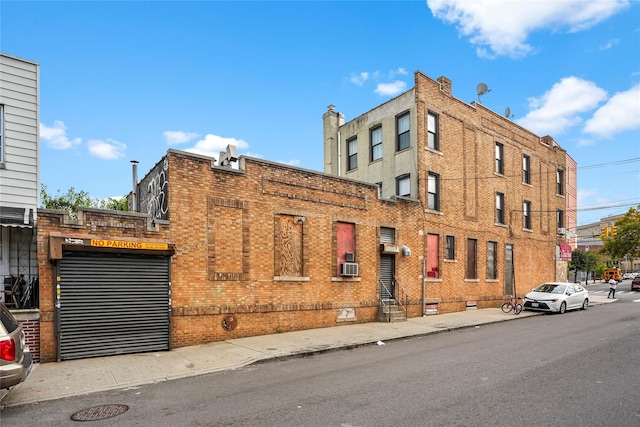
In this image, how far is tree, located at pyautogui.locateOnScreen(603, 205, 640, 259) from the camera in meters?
45.9

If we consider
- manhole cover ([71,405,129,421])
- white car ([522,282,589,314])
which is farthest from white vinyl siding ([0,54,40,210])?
white car ([522,282,589,314])

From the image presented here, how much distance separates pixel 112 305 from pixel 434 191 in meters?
14.1

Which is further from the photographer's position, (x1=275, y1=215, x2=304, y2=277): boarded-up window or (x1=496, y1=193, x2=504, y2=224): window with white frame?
(x1=496, y1=193, x2=504, y2=224): window with white frame

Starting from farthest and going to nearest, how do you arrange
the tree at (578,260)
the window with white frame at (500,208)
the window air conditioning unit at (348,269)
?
the tree at (578,260) < the window with white frame at (500,208) < the window air conditioning unit at (348,269)

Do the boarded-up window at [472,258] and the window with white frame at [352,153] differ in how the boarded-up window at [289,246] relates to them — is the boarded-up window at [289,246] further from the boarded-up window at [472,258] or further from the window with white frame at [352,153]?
the boarded-up window at [472,258]

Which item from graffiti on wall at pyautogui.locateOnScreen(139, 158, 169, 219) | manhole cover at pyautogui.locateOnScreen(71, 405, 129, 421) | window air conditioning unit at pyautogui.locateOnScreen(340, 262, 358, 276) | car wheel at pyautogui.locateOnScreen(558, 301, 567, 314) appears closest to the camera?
manhole cover at pyautogui.locateOnScreen(71, 405, 129, 421)

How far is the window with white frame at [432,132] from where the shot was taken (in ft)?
63.0

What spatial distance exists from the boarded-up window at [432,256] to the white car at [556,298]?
542 centimetres

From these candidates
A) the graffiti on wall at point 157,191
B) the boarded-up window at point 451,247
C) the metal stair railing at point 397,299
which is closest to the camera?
the graffiti on wall at point 157,191

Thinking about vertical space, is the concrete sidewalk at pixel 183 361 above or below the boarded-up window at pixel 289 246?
below

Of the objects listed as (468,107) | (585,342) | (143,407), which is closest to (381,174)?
(468,107)

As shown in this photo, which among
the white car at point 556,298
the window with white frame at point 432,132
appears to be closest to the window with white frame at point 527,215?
the white car at point 556,298

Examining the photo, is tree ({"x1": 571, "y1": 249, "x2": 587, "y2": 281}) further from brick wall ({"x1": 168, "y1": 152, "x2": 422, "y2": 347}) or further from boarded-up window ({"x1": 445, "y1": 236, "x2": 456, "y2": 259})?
brick wall ({"x1": 168, "y1": 152, "x2": 422, "y2": 347})

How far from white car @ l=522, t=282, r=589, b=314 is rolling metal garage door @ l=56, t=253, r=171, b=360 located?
17054 mm
